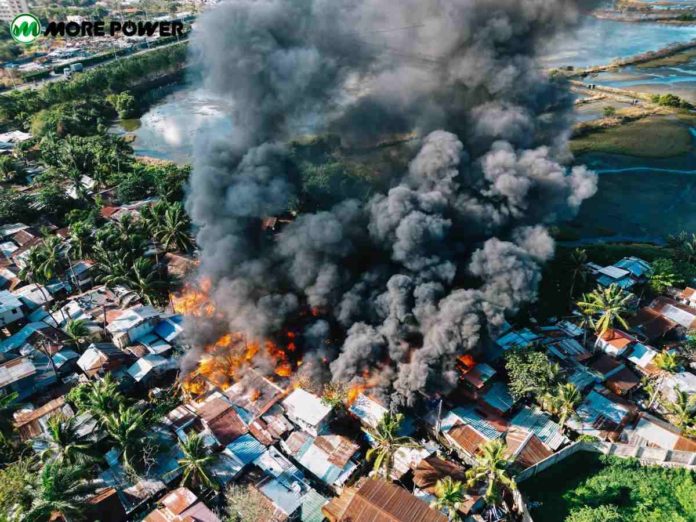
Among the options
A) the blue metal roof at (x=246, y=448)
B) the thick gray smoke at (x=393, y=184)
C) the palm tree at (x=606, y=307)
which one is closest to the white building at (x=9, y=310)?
the thick gray smoke at (x=393, y=184)

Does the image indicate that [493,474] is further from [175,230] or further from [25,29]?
[25,29]

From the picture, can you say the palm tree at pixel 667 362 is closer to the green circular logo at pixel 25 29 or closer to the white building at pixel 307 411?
the white building at pixel 307 411

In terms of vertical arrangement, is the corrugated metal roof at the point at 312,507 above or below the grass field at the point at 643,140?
below

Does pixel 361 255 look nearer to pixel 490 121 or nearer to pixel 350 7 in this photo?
pixel 490 121

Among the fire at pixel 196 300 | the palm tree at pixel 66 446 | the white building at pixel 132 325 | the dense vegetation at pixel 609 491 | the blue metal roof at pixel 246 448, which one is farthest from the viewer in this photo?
the fire at pixel 196 300

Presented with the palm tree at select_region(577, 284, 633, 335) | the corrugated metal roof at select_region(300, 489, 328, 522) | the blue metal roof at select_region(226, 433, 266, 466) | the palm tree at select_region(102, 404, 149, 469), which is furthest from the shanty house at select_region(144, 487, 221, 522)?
the palm tree at select_region(577, 284, 633, 335)

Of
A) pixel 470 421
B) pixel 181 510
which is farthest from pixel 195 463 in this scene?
pixel 470 421
